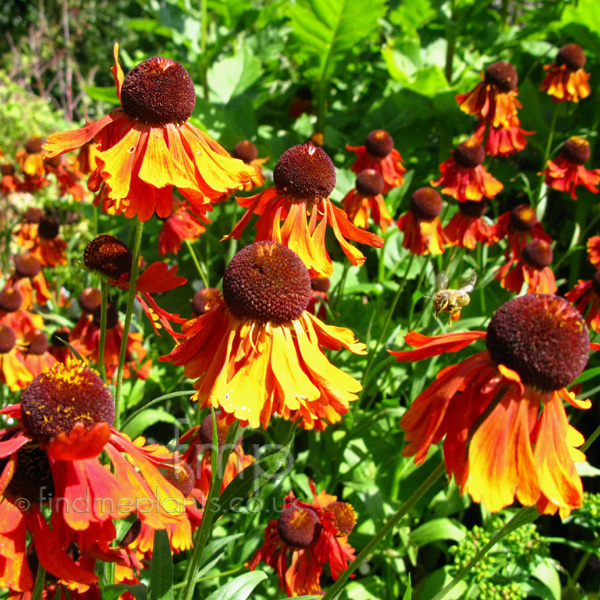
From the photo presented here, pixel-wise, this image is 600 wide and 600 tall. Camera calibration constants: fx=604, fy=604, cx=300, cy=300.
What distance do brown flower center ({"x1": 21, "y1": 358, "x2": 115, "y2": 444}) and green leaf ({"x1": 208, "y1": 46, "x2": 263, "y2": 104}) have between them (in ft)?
9.76

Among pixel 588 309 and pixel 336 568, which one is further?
pixel 588 309

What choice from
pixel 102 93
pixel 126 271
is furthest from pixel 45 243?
pixel 126 271

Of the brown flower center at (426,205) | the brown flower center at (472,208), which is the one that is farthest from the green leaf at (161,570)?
the brown flower center at (472,208)

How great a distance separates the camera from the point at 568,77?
2750 mm

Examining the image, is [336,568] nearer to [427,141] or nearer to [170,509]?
[170,509]

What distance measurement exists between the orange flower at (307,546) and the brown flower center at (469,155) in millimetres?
1445

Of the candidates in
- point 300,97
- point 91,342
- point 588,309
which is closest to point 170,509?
point 91,342

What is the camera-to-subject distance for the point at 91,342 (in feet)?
7.12

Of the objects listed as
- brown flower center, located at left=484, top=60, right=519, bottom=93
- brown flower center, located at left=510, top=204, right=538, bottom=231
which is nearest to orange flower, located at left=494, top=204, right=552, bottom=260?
brown flower center, located at left=510, top=204, right=538, bottom=231

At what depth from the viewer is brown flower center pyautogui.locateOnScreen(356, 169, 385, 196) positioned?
223 cm

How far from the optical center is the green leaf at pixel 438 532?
77.7 inches

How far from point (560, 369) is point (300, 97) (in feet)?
10.2

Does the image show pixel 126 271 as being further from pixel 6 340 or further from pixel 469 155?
pixel 469 155

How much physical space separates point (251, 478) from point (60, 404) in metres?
0.33
